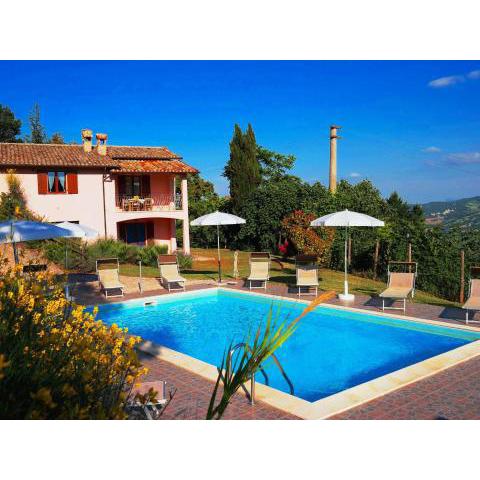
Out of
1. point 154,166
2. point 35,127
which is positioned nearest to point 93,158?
point 154,166

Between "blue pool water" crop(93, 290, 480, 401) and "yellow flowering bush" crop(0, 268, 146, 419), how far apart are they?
441 centimetres

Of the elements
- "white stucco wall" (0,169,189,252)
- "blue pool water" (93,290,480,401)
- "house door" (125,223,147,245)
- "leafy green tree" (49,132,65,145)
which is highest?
"leafy green tree" (49,132,65,145)

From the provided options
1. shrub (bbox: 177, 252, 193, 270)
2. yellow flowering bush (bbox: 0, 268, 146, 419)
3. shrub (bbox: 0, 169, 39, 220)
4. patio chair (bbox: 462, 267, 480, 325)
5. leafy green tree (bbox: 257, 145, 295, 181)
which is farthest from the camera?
leafy green tree (bbox: 257, 145, 295, 181)

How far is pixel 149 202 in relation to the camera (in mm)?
27734

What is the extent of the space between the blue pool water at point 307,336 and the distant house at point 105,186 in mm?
12970

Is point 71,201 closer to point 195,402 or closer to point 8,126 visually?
point 195,402

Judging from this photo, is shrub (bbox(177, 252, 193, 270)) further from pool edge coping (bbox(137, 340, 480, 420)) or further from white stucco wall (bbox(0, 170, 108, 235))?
pool edge coping (bbox(137, 340, 480, 420))

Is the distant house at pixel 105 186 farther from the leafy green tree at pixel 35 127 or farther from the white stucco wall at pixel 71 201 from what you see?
the leafy green tree at pixel 35 127

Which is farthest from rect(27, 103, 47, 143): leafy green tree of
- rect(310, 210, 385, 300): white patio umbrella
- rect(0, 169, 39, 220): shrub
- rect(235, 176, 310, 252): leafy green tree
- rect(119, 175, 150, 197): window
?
rect(310, 210, 385, 300): white patio umbrella

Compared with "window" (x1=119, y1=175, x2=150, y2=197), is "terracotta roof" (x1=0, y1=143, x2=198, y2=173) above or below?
above

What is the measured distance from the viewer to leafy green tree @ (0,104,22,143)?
149 ft

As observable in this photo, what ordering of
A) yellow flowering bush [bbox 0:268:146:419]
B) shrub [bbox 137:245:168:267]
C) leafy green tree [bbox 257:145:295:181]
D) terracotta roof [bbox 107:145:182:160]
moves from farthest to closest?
leafy green tree [bbox 257:145:295:181] < terracotta roof [bbox 107:145:182:160] < shrub [bbox 137:245:168:267] < yellow flowering bush [bbox 0:268:146:419]
